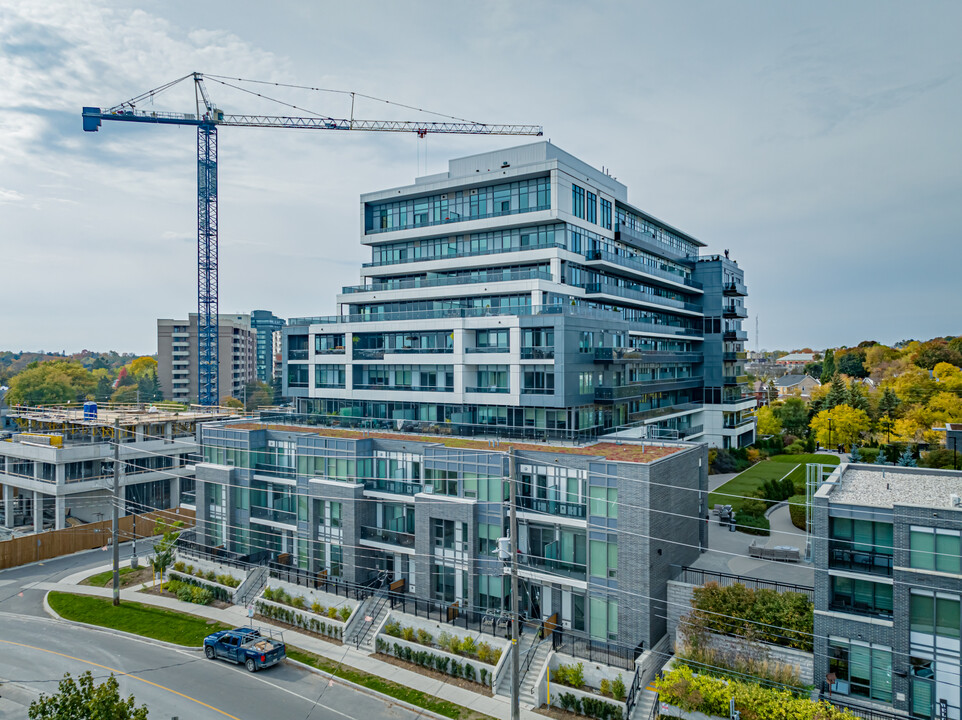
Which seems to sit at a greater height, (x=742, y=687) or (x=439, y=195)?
(x=439, y=195)

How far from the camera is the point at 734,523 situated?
135 feet

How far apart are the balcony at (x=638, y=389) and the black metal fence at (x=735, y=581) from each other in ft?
50.7

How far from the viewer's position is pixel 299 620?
33969 millimetres

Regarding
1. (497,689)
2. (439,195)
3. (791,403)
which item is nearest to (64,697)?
(497,689)

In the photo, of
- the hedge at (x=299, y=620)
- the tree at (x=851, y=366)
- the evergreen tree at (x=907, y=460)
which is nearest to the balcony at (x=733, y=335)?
the evergreen tree at (x=907, y=460)

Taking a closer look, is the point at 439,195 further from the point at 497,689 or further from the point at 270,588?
the point at 497,689

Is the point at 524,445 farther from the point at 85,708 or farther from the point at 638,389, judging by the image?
the point at 85,708

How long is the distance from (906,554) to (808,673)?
5.74 m

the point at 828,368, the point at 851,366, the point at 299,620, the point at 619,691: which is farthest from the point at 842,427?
the point at 828,368

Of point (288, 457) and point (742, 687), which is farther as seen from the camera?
point (288, 457)

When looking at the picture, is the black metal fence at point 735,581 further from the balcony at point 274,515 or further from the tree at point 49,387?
the tree at point 49,387

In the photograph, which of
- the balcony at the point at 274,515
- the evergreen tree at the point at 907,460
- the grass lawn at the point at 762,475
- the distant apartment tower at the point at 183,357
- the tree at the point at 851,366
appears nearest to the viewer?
the balcony at the point at 274,515

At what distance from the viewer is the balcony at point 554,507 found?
2958 cm

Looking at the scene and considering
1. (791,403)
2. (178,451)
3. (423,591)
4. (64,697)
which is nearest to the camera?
(64,697)
